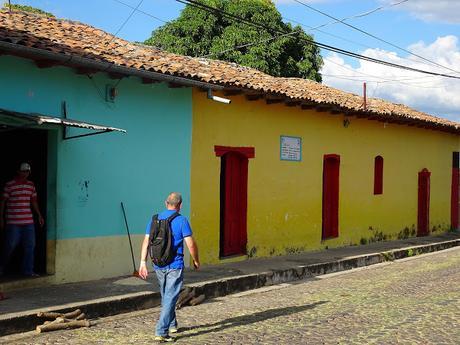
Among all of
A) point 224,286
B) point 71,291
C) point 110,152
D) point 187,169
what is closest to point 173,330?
point 71,291

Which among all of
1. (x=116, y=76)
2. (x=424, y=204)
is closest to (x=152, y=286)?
(x=116, y=76)

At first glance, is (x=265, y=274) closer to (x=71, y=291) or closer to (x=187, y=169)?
(x=187, y=169)

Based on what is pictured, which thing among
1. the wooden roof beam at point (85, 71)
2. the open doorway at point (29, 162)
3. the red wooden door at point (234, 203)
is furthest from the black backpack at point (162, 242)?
the red wooden door at point (234, 203)


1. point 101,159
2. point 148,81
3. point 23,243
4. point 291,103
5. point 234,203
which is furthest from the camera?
point 291,103

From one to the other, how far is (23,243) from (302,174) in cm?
769

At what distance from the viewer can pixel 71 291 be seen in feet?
29.5

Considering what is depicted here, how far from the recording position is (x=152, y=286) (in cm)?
969

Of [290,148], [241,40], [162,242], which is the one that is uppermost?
[241,40]

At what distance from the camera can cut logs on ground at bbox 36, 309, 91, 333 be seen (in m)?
7.23

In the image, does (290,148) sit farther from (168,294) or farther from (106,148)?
(168,294)

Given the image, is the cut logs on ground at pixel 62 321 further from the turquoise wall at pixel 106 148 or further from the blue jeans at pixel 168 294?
the turquoise wall at pixel 106 148

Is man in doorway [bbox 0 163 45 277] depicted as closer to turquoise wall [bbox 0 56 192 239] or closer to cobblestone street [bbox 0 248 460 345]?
turquoise wall [bbox 0 56 192 239]

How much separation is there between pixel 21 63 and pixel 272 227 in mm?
7185

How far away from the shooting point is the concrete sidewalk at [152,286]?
25.4 ft
